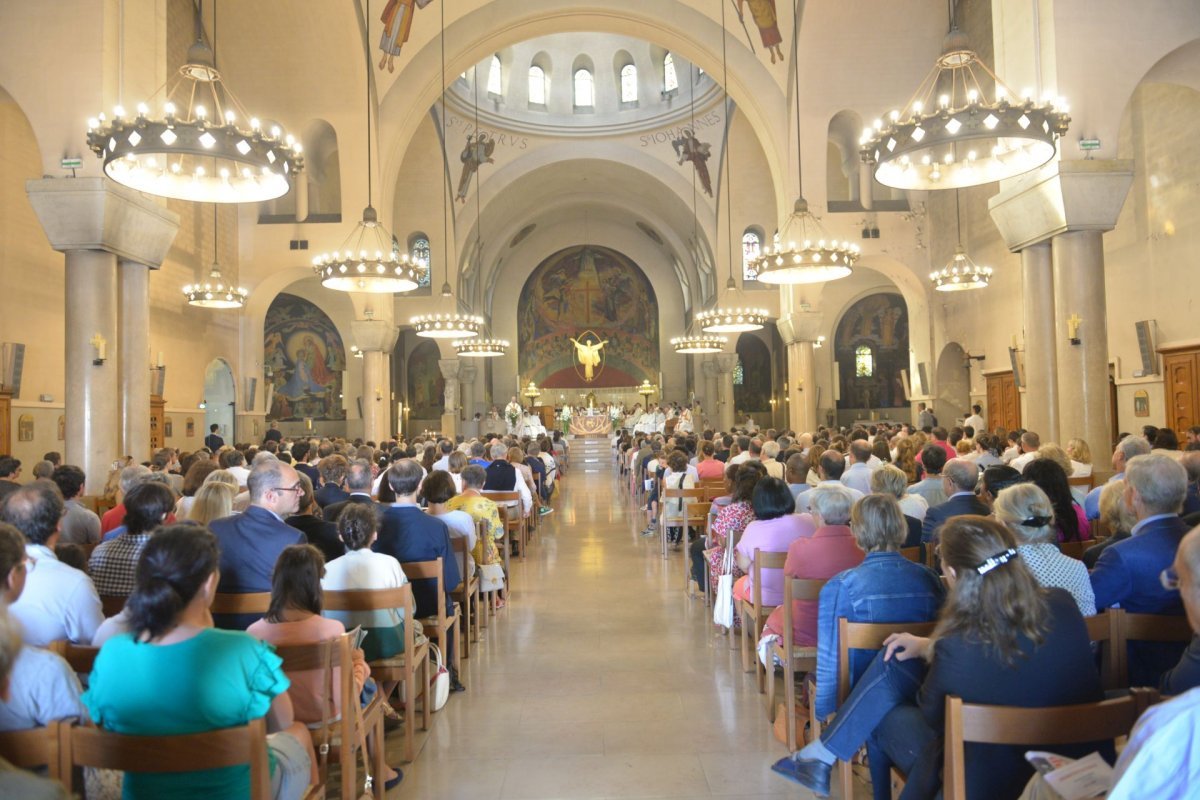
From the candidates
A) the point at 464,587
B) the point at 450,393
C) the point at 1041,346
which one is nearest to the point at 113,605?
the point at 464,587

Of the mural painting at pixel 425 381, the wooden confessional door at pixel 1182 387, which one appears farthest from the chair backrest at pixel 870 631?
the mural painting at pixel 425 381

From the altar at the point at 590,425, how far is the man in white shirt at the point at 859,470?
2155 centimetres

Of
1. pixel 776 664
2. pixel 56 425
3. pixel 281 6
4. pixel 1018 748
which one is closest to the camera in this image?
pixel 1018 748

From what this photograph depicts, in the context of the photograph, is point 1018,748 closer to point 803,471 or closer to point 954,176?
point 803,471

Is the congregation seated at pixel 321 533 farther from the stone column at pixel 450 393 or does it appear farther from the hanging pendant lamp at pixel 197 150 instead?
the stone column at pixel 450 393

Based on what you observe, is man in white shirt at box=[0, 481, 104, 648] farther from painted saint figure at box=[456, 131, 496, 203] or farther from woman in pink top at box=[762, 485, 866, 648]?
painted saint figure at box=[456, 131, 496, 203]

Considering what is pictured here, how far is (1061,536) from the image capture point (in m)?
4.82

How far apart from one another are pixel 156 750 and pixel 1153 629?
327 cm

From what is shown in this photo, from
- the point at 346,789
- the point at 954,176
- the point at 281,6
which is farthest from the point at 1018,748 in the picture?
the point at 281,6

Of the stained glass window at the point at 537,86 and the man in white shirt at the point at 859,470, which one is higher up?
the stained glass window at the point at 537,86

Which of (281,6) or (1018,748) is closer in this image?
(1018,748)

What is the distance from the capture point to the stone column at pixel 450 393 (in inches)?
1033

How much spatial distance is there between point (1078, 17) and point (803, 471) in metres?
6.58

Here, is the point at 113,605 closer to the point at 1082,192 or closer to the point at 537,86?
the point at 1082,192
